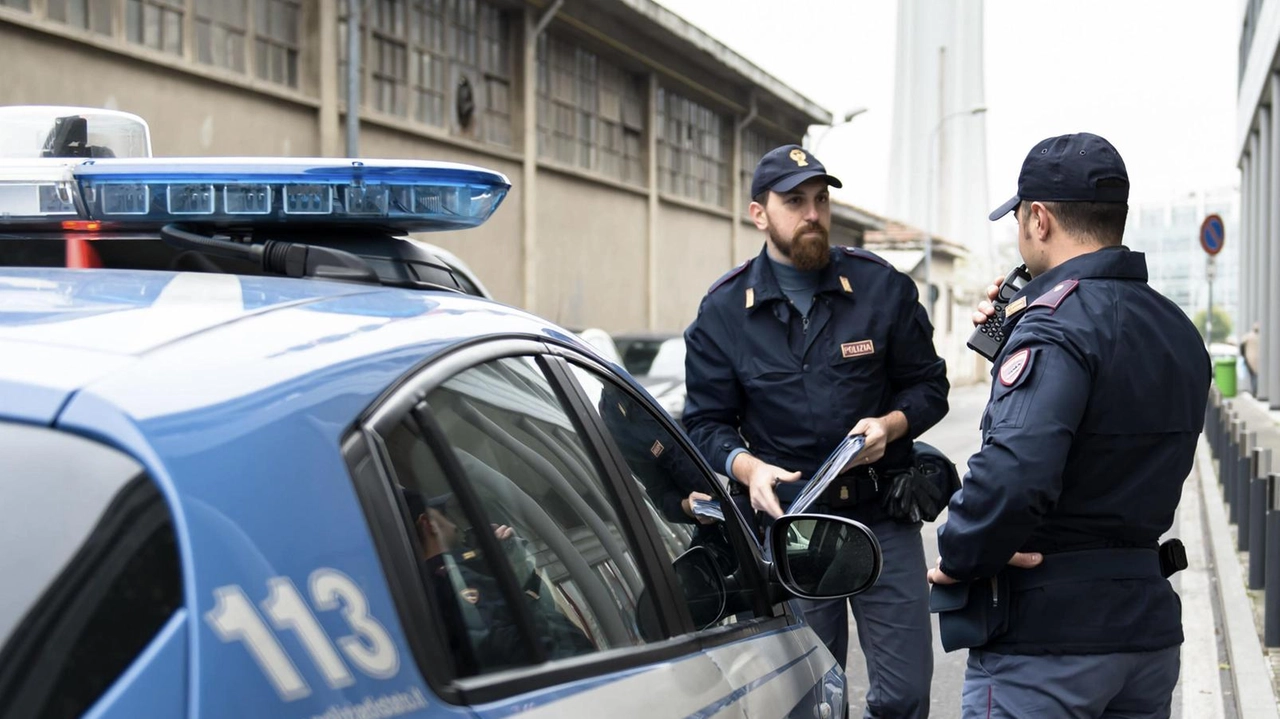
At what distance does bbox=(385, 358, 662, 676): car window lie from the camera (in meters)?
1.52

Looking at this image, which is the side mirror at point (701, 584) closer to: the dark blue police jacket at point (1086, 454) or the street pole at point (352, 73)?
the dark blue police jacket at point (1086, 454)

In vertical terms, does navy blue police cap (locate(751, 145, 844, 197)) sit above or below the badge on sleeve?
above

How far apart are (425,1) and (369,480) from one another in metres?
17.5

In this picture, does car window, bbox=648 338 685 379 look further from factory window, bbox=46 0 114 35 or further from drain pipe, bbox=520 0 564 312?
factory window, bbox=46 0 114 35

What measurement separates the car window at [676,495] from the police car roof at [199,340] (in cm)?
48

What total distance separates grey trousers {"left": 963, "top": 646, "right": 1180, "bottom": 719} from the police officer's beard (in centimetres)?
135

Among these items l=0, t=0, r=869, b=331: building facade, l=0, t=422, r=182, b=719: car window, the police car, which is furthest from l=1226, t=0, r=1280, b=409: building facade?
l=0, t=422, r=182, b=719: car window

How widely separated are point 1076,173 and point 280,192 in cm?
161

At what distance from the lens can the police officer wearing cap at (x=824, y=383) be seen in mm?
3740

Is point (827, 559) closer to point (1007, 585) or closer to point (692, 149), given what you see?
point (1007, 585)

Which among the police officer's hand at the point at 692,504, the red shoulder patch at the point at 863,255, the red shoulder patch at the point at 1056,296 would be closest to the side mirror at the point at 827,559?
the police officer's hand at the point at 692,504

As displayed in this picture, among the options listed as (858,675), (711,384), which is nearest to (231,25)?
(858,675)

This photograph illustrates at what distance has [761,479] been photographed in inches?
143

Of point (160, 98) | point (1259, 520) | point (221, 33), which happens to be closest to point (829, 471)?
point (1259, 520)
